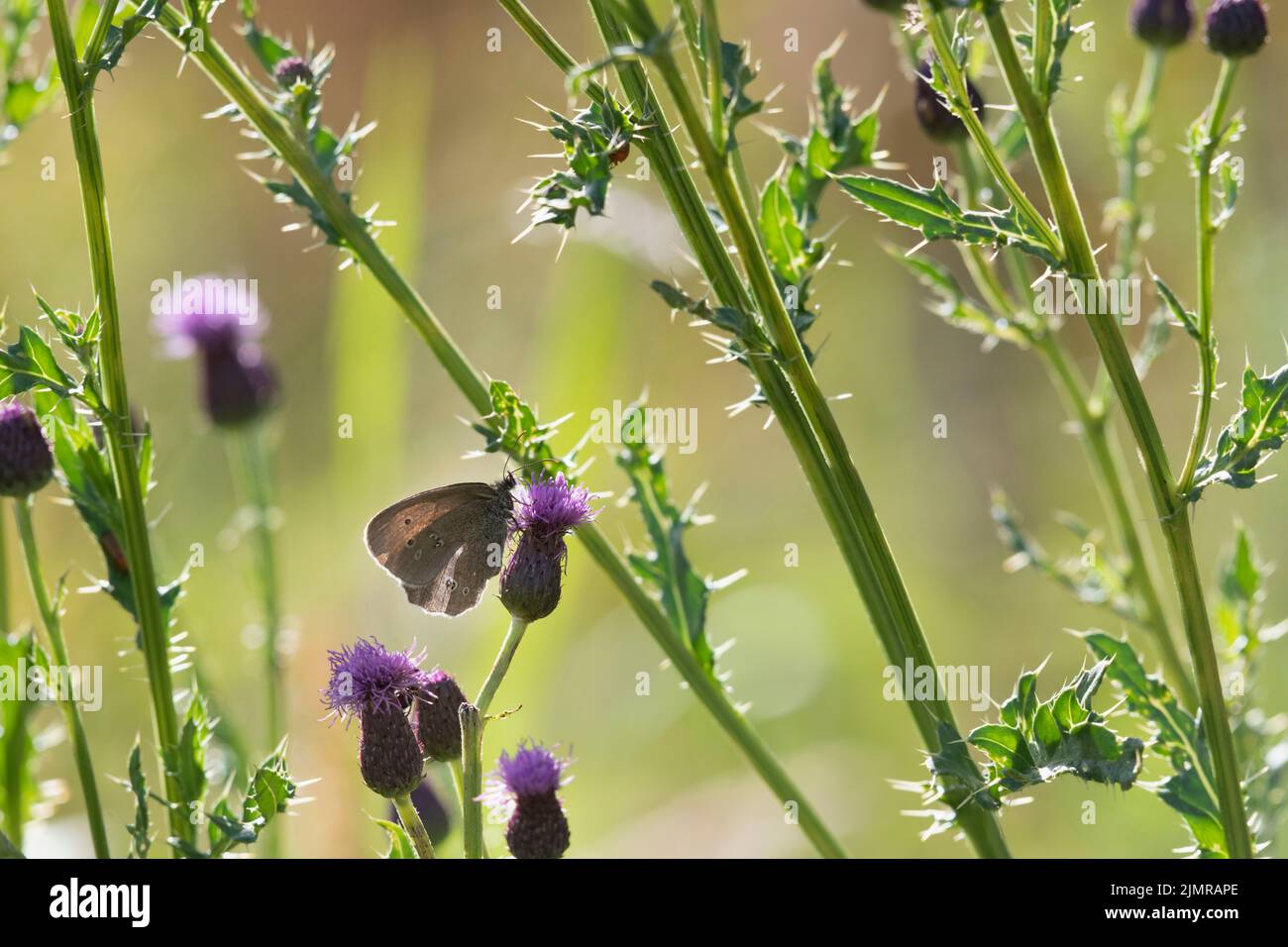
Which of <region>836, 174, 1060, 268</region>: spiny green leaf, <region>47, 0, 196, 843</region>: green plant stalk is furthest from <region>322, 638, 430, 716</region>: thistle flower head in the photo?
<region>836, 174, 1060, 268</region>: spiny green leaf

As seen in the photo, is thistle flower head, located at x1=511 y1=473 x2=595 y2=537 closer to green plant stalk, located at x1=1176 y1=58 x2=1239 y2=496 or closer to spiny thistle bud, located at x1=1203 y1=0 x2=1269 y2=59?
green plant stalk, located at x1=1176 y1=58 x2=1239 y2=496

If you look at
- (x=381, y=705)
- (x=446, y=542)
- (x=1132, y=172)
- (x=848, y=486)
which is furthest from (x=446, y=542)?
(x=1132, y=172)

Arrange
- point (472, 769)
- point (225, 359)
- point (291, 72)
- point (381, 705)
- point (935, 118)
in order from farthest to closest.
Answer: point (225, 359) < point (935, 118) < point (291, 72) < point (381, 705) < point (472, 769)

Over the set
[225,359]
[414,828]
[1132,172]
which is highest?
[1132,172]

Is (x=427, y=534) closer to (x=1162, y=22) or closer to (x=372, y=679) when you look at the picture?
(x=372, y=679)

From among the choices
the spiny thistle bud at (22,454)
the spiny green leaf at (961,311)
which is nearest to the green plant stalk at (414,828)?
the spiny thistle bud at (22,454)
